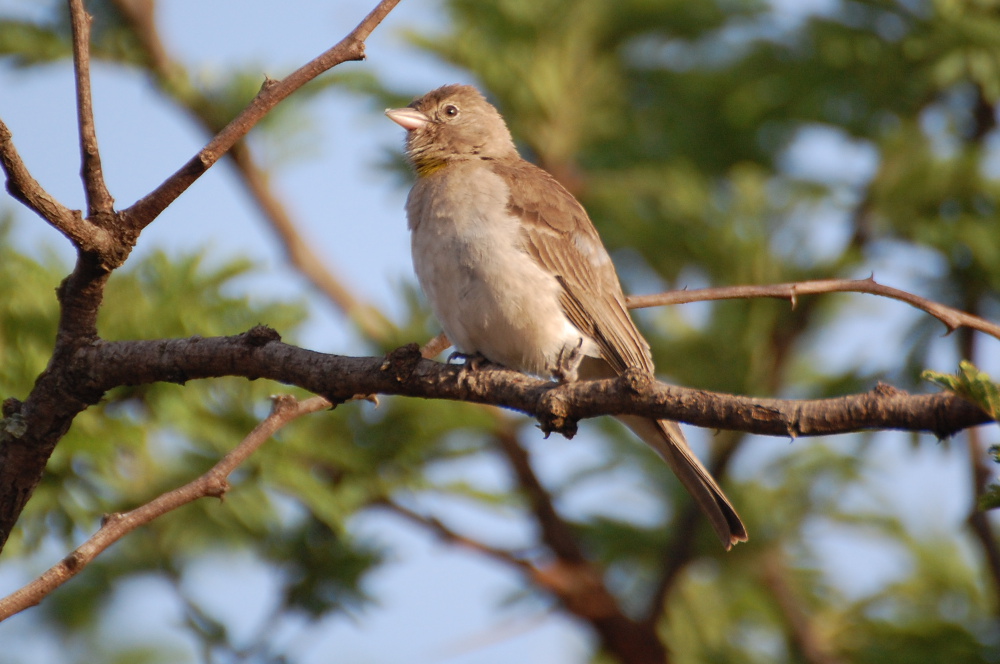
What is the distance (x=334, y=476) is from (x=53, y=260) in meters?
1.52

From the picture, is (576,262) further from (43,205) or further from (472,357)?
(43,205)

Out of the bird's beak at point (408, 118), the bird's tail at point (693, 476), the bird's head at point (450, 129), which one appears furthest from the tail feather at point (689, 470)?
the bird's beak at point (408, 118)

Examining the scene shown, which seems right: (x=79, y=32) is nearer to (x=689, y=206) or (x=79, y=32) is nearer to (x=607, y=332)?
(x=607, y=332)

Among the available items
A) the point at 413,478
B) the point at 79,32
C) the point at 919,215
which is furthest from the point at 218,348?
the point at 919,215

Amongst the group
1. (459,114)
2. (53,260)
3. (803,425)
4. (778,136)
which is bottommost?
(803,425)

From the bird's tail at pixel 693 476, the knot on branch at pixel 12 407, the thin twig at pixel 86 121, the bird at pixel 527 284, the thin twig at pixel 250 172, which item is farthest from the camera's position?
the thin twig at pixel 250 172

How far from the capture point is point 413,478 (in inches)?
181

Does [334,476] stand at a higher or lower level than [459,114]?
lower

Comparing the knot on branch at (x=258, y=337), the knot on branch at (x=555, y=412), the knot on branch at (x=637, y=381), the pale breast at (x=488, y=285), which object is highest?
the pale breast at (x=488, y=285)

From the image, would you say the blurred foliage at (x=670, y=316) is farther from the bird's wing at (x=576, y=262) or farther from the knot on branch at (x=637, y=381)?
the knot on branch at (x=637, y=381)

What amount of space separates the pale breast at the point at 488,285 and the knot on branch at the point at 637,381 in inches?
69.2

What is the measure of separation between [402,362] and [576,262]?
183cm

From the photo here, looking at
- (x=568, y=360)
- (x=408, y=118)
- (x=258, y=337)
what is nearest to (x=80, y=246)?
(x=258, y=337)

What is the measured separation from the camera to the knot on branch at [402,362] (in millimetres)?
2504
